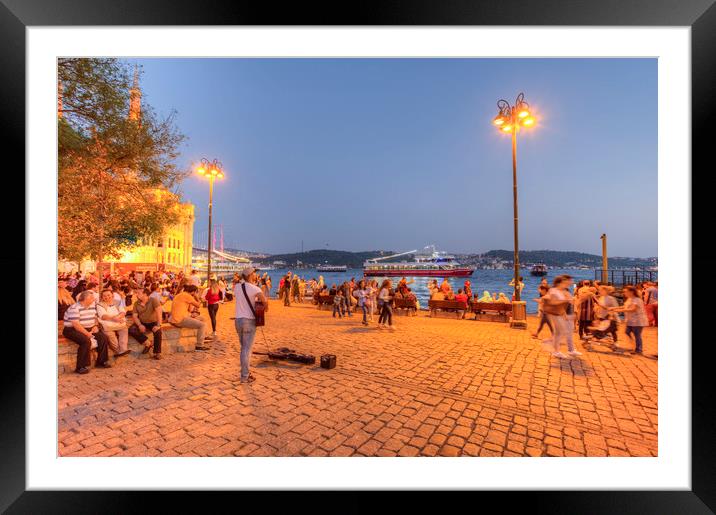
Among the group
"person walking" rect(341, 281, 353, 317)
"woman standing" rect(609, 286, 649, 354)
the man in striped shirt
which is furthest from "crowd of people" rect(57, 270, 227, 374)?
"woman standing" rect(609, 286, 649, 354)

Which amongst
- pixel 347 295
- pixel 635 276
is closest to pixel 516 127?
pixel 347 295

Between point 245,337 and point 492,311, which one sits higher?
point 245,337

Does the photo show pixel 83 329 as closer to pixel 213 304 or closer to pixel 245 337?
pixel 213 304

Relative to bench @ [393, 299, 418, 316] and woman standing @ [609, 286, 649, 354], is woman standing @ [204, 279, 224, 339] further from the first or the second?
woman standing @ [609, 286, 649, 354]

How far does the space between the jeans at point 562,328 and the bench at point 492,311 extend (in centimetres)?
382

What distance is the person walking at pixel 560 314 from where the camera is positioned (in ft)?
17.4

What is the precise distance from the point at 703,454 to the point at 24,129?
22.0ft

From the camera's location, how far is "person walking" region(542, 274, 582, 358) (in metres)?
5.30

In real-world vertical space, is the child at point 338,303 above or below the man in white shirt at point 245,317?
below

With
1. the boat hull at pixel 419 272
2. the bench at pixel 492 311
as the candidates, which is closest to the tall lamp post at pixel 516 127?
the bench at pixel 492 311

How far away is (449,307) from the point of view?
33.7 feet

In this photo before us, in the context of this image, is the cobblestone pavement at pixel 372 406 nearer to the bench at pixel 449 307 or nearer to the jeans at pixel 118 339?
the jeans at pixel 118 339

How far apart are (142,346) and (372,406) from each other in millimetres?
4958

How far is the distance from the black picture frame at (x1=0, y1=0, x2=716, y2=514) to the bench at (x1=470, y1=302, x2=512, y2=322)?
7.12 meters
